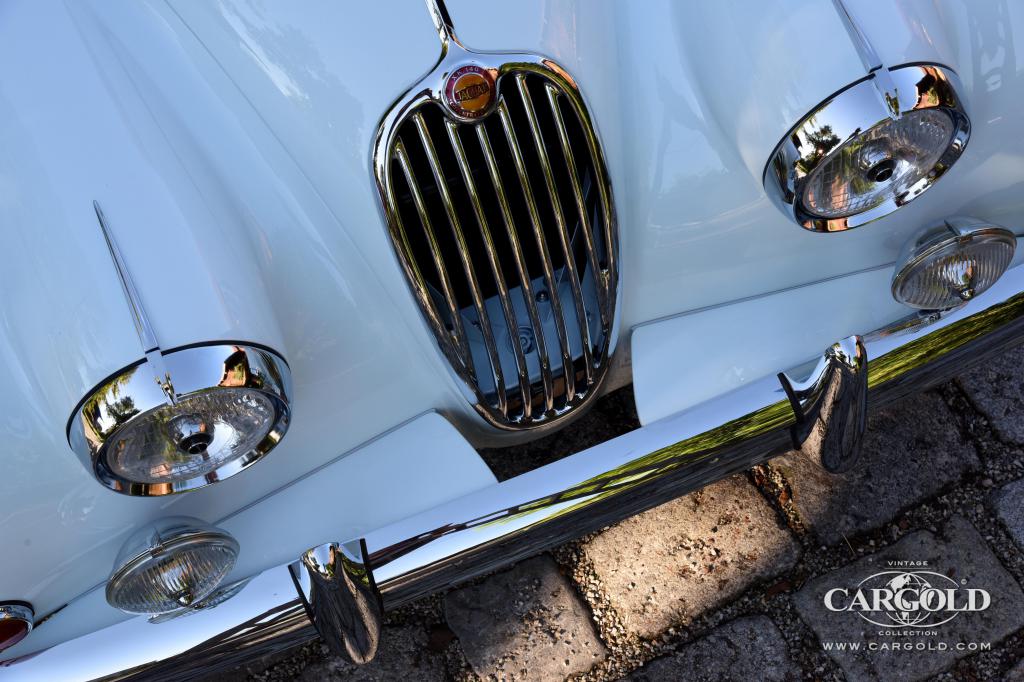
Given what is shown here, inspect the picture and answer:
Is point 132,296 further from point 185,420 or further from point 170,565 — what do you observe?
point 170,565

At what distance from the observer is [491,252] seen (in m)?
1.49

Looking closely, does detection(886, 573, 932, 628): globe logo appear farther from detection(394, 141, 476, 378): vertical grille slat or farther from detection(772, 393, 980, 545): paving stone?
detection(394, 141, 476, 378): vertical grille slat

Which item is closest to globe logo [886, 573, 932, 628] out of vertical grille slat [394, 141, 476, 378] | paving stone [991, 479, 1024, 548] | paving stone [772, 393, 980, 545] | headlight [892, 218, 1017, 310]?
paving stone [772, 393, 980, 545]

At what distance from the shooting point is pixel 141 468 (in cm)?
128

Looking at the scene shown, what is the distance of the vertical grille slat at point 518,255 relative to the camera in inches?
57.6

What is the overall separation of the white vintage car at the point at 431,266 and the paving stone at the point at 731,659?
1.73ft

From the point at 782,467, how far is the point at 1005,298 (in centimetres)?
69

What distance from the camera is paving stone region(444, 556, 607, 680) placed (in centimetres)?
197

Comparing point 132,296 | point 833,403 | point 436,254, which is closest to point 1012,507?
point 833,403

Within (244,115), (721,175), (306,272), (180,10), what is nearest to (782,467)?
(721,175)

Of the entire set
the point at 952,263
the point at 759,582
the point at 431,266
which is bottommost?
the point at 759,582

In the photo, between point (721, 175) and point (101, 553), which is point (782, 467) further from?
point (101, 553)

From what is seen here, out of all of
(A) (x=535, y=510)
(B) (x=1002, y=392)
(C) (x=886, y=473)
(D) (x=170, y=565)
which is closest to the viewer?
(D) (x=170, y=565)

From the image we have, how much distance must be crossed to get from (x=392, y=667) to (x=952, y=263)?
1.31m
